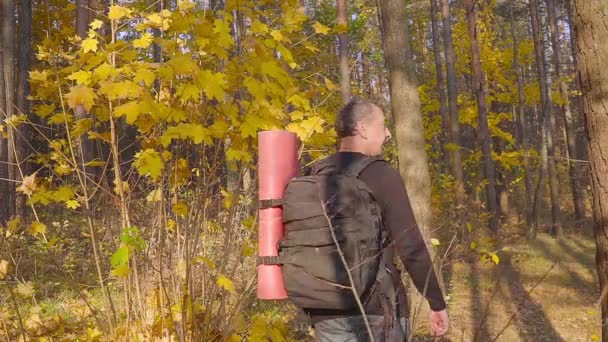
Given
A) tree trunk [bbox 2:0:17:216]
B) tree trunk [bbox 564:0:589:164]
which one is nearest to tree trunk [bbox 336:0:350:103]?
tree trunk [bbox 564:0:589:164]

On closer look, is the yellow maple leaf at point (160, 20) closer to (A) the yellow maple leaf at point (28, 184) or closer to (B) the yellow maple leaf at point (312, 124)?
(B) the yellow maple leaf at point (312, 124)

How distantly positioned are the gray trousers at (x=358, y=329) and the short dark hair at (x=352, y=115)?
70 cm

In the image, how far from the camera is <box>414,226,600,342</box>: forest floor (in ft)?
23.5

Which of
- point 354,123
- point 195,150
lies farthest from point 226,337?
point 354,123

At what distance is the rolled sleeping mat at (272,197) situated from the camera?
93.1 inches

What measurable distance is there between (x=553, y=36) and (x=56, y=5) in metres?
12.2

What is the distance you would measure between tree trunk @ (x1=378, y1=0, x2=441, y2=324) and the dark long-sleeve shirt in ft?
13.4

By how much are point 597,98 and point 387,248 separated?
5.60 feet

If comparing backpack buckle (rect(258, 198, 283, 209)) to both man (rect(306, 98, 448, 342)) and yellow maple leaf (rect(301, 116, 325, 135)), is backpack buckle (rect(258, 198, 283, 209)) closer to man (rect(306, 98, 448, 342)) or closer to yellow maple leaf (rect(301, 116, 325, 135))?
man (rect(306, 98, 448, 342))

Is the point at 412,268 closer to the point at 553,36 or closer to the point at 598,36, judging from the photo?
the point at 598,36

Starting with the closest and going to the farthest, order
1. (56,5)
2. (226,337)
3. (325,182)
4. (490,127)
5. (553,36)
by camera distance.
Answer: (325,182), (226,337), (56,5), (490,127), (553,36)

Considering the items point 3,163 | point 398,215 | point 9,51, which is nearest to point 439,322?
point 398,215

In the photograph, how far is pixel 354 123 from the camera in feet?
7.70

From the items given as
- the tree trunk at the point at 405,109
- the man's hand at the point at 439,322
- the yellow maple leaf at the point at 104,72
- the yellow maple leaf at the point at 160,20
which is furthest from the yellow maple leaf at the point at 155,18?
the tree trunk at the point at 405,109
